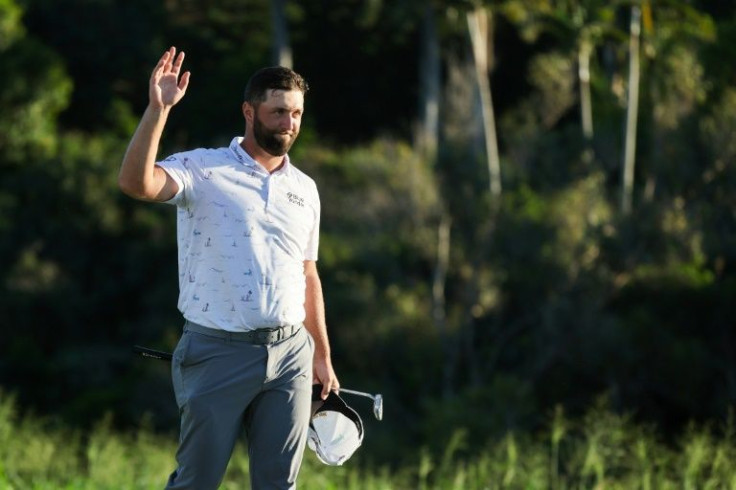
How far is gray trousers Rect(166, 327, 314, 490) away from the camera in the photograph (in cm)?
→ 483

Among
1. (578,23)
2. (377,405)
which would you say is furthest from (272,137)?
(578,23)

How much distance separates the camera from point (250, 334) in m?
4.85

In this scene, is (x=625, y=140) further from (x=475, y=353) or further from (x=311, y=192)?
(x=311, y=192)

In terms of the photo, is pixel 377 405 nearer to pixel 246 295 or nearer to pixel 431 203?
pixel 246 295

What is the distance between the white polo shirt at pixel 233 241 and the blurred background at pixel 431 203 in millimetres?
16314

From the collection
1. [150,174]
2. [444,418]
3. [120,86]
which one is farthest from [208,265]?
[120,86]

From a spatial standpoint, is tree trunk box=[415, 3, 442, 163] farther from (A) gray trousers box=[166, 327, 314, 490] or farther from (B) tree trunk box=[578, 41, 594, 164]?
(A) gray trousers box=[166, 327, 314, 490]

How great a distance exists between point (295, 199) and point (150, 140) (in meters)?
0.67

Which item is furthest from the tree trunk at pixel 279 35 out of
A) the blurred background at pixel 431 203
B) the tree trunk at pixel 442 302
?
the tree trunk at pixel 442 302

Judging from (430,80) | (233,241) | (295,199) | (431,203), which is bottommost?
(233,241)

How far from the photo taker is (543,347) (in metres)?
26.3

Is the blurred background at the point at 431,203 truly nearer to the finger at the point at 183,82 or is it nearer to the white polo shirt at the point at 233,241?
the white polo shirt at the point at 233,241

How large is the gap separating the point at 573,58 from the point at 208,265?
2541cm

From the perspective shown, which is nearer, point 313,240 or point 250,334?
point 250,334
